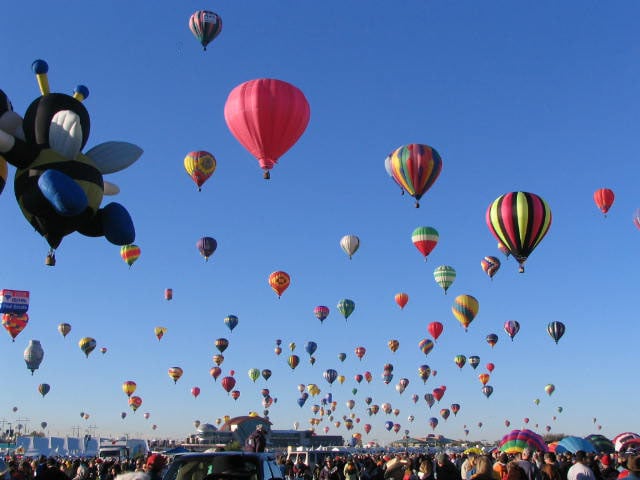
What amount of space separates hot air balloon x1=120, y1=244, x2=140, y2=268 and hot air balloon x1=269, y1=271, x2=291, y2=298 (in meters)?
9.73

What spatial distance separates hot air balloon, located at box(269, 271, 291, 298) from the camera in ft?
141

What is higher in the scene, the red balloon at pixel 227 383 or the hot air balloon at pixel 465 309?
the hot air balloon at pixel 465 309

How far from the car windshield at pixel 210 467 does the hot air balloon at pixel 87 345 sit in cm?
4336

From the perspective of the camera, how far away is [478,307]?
44.5 metres

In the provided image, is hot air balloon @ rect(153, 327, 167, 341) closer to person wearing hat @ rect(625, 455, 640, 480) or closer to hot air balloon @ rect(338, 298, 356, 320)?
hot air balloon @ rect(338, 298, 356, 320)

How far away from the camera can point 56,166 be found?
13.6 metres

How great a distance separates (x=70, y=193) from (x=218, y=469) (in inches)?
252

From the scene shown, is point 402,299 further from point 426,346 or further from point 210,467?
point 210,467

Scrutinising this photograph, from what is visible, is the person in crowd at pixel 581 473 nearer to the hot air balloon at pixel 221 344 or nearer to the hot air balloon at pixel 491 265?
the hot air balloon at pixel 491 265

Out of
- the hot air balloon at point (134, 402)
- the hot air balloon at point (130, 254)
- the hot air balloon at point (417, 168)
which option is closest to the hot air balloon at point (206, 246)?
the hot air balloon at point (130, 254)

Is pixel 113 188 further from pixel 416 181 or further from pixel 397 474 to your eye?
pixel 416 181

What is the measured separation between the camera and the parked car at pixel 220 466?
7668mm

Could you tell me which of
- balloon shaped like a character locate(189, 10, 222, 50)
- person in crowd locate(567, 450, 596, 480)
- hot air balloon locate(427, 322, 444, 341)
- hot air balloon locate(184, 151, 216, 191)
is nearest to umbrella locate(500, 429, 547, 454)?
person in crowd locate(567, 450, 596, 480)

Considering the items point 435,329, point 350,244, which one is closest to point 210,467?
point 350,244
